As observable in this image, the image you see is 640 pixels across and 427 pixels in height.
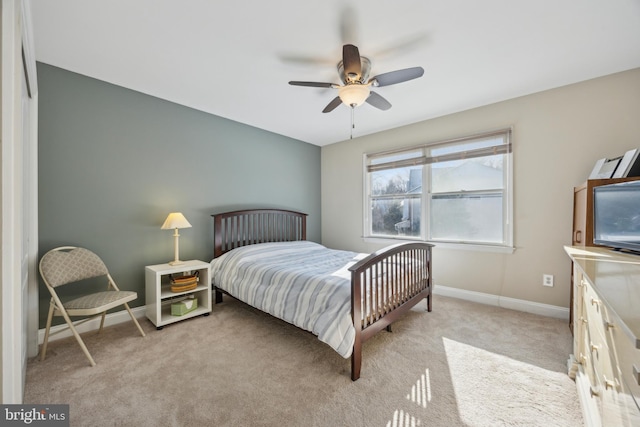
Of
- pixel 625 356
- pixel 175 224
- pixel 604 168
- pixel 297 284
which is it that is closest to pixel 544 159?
pixel 604 168

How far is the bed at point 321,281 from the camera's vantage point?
1.83 meters

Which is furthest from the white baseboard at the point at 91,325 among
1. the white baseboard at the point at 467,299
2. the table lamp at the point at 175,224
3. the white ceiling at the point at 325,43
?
the white ceiling at the point at 325,43

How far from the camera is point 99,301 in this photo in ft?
6.86

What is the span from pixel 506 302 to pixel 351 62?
3.15 meters

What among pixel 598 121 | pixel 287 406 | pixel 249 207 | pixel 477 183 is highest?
pixel 598 121

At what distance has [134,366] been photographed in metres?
1.91

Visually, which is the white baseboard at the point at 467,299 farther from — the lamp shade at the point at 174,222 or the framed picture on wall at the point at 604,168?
the framed picture on wall at the point at 604,168

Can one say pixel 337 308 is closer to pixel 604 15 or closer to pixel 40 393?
pixel 40 393

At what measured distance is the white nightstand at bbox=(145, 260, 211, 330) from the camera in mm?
2516

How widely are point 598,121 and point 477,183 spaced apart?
1167 millimetres

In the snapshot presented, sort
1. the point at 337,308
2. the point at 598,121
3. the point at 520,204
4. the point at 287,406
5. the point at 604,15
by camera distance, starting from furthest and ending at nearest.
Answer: the point at 520,204, the point at 598,121, the point at 337,308, the point at 604,15, the point at 287,406

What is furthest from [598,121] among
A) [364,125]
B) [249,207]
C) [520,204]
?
[249,207]

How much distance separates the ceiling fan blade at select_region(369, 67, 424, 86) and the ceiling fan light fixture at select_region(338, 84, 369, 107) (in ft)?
0.30

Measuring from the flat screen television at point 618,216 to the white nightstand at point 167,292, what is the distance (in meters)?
3.46
